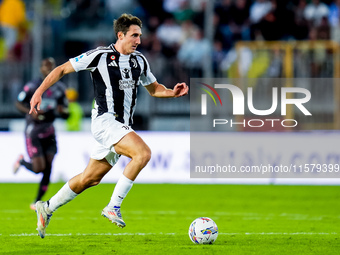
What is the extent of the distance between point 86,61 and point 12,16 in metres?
13.5

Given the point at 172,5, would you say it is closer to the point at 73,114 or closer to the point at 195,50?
the point at 195,50

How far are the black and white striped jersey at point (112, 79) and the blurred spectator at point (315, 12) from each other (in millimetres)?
12852

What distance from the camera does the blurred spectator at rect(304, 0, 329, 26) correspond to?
19672mm

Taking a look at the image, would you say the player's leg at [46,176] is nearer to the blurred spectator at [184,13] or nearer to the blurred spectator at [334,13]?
the blurred spectator at [184,13]

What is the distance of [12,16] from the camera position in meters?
20.3

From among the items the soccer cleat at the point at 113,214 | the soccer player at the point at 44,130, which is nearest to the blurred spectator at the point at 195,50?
the soccer player at the point at 44,130

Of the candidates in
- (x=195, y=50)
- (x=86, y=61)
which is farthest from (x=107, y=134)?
(x=195, y=50)

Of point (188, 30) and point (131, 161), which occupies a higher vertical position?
point (188, 30)

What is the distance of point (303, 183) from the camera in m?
15.6

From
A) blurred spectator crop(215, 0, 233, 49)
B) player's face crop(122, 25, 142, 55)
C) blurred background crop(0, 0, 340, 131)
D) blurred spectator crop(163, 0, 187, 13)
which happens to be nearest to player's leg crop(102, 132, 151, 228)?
player's face crop(122, 25, 142, 55)

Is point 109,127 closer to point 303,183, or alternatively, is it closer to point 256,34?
point 303,183

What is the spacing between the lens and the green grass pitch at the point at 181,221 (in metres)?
7.47

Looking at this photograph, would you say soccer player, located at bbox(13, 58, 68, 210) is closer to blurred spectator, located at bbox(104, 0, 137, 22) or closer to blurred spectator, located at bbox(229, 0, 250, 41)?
blurred spectator, located at bbox(229, 0, 250, 41)

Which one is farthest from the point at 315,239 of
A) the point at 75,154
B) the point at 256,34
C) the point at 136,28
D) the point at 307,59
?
the point at 256,34
